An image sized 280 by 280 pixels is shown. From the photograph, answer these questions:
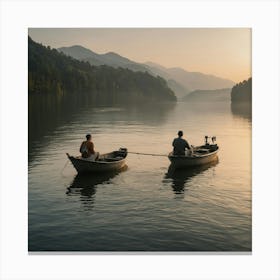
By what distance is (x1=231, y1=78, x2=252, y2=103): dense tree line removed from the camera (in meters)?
11.7

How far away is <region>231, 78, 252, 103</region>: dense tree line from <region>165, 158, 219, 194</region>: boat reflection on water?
298cm

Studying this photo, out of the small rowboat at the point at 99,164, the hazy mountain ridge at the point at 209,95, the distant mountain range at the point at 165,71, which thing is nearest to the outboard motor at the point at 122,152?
the small rowboat at the point at 99,164

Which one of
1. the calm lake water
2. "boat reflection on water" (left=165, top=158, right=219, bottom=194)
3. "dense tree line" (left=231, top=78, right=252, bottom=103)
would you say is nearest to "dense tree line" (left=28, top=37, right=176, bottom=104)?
the calm lake water

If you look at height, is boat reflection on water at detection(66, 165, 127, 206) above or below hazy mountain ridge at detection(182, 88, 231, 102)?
below

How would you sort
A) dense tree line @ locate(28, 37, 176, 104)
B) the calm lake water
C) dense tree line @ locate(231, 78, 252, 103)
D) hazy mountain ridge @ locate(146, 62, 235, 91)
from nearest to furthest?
the calm lake water → dense tree line @ locate(231, 78, 252, 103) → hazy mountain ridge @ locate(146, 62, 235, 91) → dense tree line @ locate(28, 37, 176, 104)

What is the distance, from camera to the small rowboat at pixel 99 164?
1511cm

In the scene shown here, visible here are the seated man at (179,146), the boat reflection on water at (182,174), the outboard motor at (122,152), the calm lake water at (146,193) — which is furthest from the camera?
the outboard motor at (122,152)

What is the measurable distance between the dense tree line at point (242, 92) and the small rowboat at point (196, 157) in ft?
10.8

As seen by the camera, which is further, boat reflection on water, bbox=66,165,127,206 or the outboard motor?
the outboard motor

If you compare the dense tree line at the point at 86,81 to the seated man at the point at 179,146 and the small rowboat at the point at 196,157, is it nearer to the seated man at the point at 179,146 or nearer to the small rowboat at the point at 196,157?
the seated man at the point at 179,146

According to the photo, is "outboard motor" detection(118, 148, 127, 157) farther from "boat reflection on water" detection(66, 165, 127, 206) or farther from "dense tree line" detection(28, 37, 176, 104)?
"dense tree line" detection(28, 37, 176, 104)

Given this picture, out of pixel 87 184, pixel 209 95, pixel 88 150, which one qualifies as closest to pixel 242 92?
pixel 209 95

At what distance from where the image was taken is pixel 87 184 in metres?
14.6
